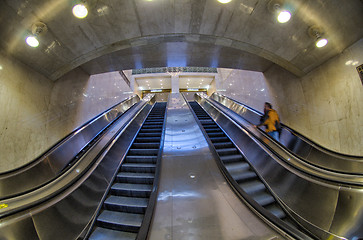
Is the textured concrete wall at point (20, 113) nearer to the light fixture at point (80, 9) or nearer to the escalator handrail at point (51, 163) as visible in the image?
the escalator handrail at point (51, 163)

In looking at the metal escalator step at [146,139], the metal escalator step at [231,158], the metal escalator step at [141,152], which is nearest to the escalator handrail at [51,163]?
the metal escalator step at [141,152]

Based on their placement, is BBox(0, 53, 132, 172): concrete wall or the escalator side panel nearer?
the escalator side panel

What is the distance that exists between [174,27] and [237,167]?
13.2 feet

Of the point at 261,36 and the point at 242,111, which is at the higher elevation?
the point at 261,36

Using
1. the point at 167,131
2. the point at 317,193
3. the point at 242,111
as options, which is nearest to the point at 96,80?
the point at 167,131

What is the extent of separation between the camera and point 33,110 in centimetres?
379

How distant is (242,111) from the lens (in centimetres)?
789

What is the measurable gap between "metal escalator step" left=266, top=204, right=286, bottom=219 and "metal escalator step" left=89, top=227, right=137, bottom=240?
243 centimetres

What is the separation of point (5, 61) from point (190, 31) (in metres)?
4.44

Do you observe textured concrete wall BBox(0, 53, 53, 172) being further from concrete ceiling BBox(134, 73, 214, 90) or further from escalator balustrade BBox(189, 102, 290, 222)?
concrete ceiling BBox(134, 73, 214, 90)

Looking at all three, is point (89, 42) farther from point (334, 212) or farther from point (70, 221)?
point (334, 212)

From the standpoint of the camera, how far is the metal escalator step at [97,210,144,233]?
225cm

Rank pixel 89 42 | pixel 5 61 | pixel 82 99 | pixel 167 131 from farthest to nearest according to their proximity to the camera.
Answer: pixel 82 99 → pixel 167 131 → pixel 89 42 → pixel 5 61

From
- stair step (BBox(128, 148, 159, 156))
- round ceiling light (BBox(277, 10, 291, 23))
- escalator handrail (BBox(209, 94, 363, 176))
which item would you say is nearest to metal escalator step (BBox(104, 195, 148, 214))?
stair step (BBox(128, 148, 159, 156))
